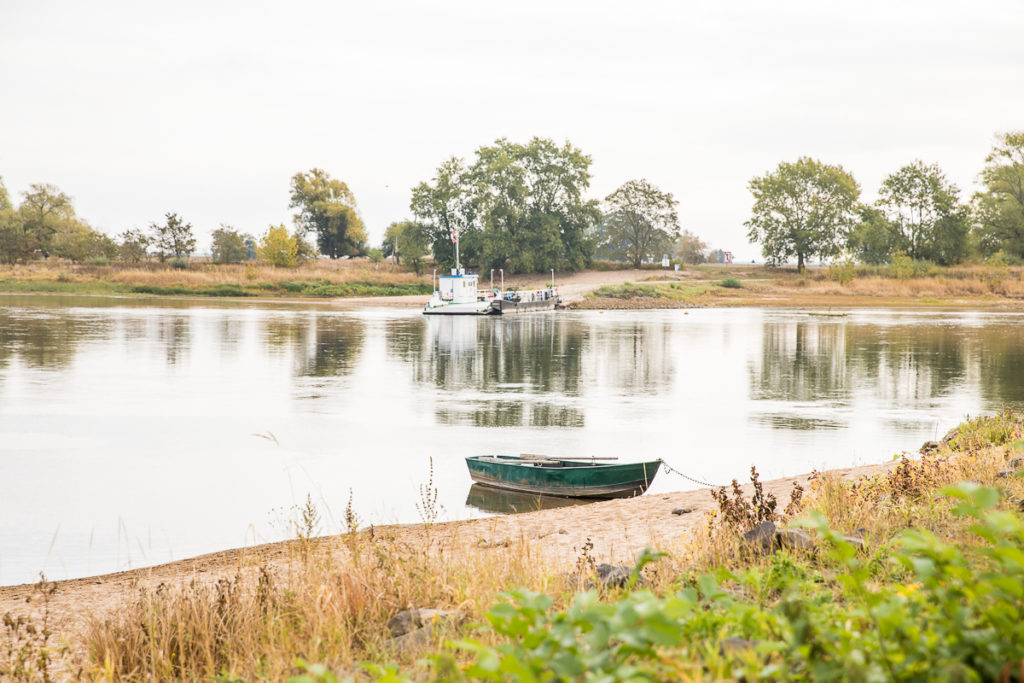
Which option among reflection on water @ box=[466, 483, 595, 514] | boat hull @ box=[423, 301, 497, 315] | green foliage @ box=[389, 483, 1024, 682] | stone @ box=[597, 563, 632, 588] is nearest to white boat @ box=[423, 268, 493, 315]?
boat hull @ box=[423, 301, 497, 315]

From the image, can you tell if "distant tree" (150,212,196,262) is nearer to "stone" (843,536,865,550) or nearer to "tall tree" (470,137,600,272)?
"tall tree" (470,137,600,272)

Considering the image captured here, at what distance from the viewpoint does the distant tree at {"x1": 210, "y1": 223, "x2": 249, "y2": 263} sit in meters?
100

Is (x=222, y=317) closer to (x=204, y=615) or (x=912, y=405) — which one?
(x=912, y=405)

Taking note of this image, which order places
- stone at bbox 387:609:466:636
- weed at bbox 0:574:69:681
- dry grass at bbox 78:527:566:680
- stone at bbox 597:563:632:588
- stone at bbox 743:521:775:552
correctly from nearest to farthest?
1. dry grass at bbox 78:527:566:680
2. stone at bbox 387:609:466:636
3. weed at bbox 0:574:69:681
4. stone at bbox 597:563:632:588
5. stone at bbox 743:521:775:552

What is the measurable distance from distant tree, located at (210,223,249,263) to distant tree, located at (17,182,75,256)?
20.7 m

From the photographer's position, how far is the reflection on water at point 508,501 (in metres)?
12.6

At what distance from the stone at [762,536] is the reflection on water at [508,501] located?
5780mm

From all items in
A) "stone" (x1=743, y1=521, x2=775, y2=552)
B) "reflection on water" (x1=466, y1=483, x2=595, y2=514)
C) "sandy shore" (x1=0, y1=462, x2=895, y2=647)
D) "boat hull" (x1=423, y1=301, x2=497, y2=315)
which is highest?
"boat hull" (x1=423, y1=301, x2=497, y2=315)

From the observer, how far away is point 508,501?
13.0 m

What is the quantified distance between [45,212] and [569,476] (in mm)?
112349

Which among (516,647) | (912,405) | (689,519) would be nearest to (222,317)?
(912,405)

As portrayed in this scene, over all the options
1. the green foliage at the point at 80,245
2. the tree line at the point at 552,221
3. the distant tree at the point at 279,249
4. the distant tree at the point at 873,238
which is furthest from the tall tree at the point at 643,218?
the green foliage at the point at 80,245

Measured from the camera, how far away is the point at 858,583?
337 centimetres

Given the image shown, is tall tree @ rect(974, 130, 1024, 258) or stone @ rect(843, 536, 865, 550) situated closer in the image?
stone @ rect(843, 536, 865, 550)
